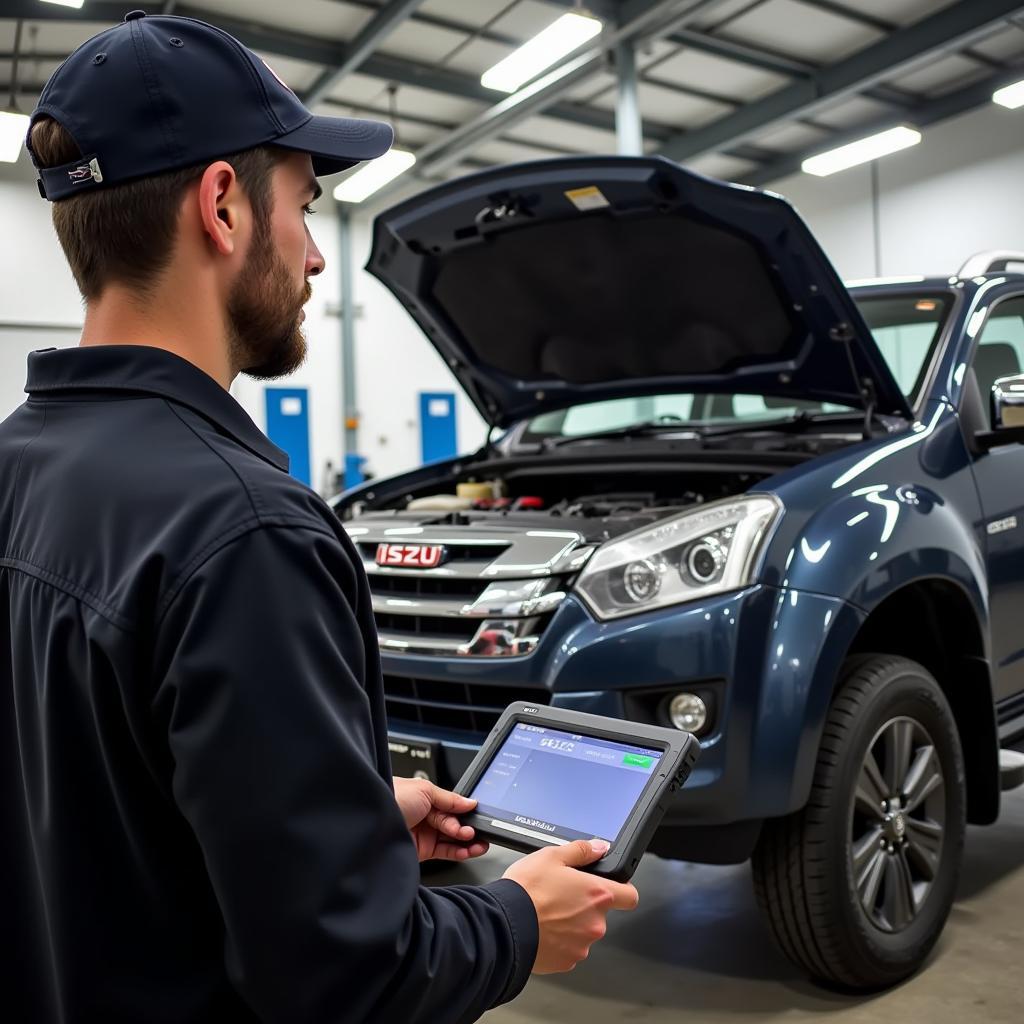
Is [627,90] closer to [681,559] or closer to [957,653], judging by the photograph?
[957,653]

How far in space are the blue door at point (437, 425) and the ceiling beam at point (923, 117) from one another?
490 cm

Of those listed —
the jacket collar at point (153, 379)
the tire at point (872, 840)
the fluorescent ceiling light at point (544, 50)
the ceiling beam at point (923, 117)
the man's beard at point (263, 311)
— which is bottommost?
the tire at point (872, 840)

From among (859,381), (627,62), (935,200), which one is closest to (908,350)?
(859,381)

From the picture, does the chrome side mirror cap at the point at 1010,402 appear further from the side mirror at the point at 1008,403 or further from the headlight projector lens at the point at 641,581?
the headlight projector lens at the point at 641,581

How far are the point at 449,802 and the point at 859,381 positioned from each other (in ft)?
6.34

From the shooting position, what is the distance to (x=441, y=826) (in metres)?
1.29

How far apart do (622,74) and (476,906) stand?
8.77 m

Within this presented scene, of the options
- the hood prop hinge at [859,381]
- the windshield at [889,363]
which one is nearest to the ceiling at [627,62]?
the windshield at [889,363]

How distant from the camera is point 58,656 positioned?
2.72 feet

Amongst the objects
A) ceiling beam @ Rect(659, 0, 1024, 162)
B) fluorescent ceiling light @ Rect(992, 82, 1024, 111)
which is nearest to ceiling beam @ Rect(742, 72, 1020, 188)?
ceiling beam @ Rect(659, 0, 1024, 162)

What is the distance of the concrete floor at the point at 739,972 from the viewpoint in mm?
2316

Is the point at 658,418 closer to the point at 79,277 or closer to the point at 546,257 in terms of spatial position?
the point at 546,257

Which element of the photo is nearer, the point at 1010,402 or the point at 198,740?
the point at 198,740

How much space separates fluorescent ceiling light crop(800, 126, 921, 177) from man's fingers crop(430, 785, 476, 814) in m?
10.6
